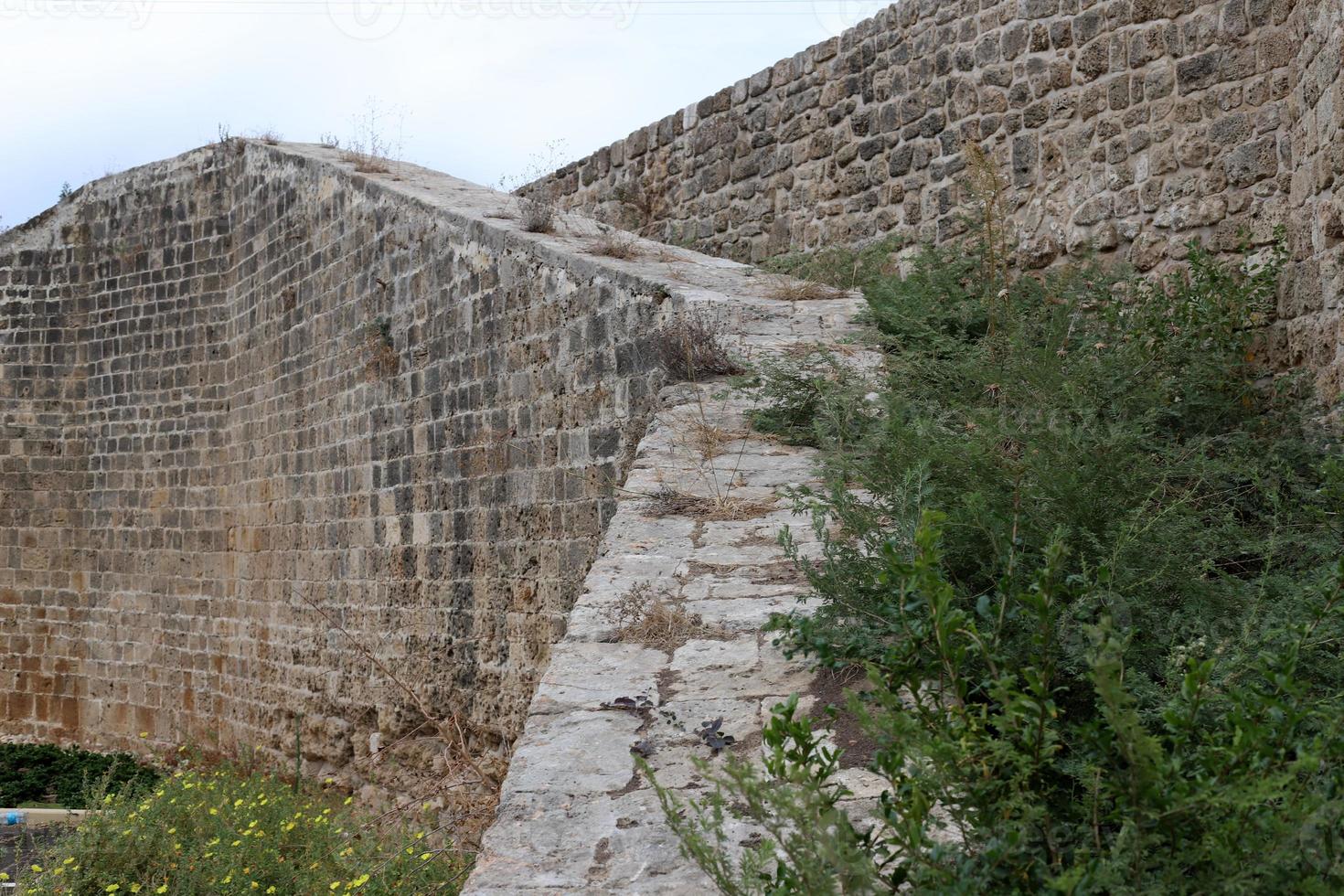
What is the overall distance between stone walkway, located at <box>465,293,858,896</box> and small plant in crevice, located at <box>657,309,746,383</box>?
0.40ft

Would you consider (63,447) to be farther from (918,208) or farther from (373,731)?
(918,208)

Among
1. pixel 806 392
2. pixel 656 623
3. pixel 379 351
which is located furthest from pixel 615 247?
pixel 656 623

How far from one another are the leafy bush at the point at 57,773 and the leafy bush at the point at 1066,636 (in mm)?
6939

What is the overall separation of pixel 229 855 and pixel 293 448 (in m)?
3.96

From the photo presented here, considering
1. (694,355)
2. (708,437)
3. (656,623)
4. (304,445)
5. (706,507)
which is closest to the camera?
(656,623)

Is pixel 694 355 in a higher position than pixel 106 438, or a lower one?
lower

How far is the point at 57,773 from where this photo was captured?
31.2 feet

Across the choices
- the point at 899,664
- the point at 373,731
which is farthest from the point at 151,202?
the point at 899,664

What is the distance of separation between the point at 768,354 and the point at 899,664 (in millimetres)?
3081

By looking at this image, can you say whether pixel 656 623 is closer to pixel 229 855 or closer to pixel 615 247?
pixel 229 855

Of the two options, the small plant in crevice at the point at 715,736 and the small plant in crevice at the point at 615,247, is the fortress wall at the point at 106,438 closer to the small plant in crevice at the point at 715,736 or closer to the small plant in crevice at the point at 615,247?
the small plant in crevice at the point at 615,247

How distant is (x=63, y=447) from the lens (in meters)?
11.2

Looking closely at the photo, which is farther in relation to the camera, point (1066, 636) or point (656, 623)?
point (656, 623)

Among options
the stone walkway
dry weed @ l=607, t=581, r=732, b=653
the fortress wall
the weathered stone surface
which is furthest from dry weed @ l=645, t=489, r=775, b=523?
the fortress wall
